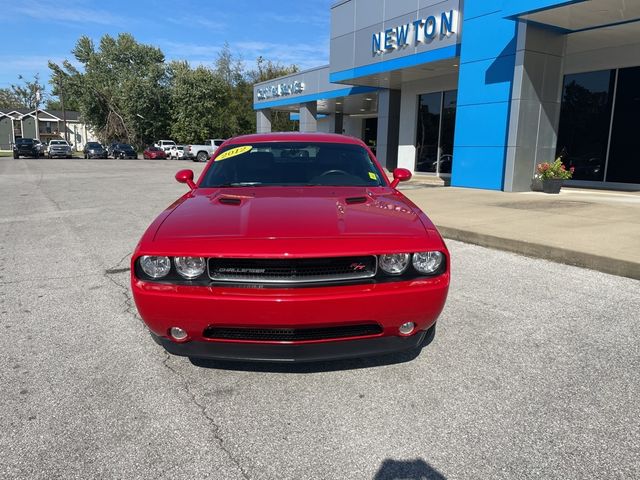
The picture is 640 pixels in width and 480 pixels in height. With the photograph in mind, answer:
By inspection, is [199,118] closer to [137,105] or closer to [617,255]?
[137,105]

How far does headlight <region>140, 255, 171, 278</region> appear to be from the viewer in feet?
8.55

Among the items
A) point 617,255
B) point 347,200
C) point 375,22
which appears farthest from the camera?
point 375,22

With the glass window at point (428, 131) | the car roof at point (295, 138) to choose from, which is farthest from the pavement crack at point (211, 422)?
the glass window at point (428, 131)

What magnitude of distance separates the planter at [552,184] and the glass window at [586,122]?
3.08 m

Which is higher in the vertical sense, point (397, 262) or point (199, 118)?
point (199, 118)

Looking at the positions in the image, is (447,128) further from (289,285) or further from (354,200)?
(289,285)

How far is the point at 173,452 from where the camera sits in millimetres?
2225

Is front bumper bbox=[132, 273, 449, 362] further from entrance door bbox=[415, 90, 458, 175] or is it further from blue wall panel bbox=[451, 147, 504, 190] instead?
entrance door bbox=[415, 90, 458, 175]

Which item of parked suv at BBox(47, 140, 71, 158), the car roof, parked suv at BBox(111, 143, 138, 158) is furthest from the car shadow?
parked suv at BBox(47, 140, 71, 158)

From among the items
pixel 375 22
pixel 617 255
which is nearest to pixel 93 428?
pixel 617 255

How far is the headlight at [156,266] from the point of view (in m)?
2.61

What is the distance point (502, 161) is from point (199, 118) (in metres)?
47.0

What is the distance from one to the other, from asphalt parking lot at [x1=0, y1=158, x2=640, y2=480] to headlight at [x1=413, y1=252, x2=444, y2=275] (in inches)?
29.2

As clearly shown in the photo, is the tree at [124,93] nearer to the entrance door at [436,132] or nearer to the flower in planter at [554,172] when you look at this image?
the entrance door at [436,132]
